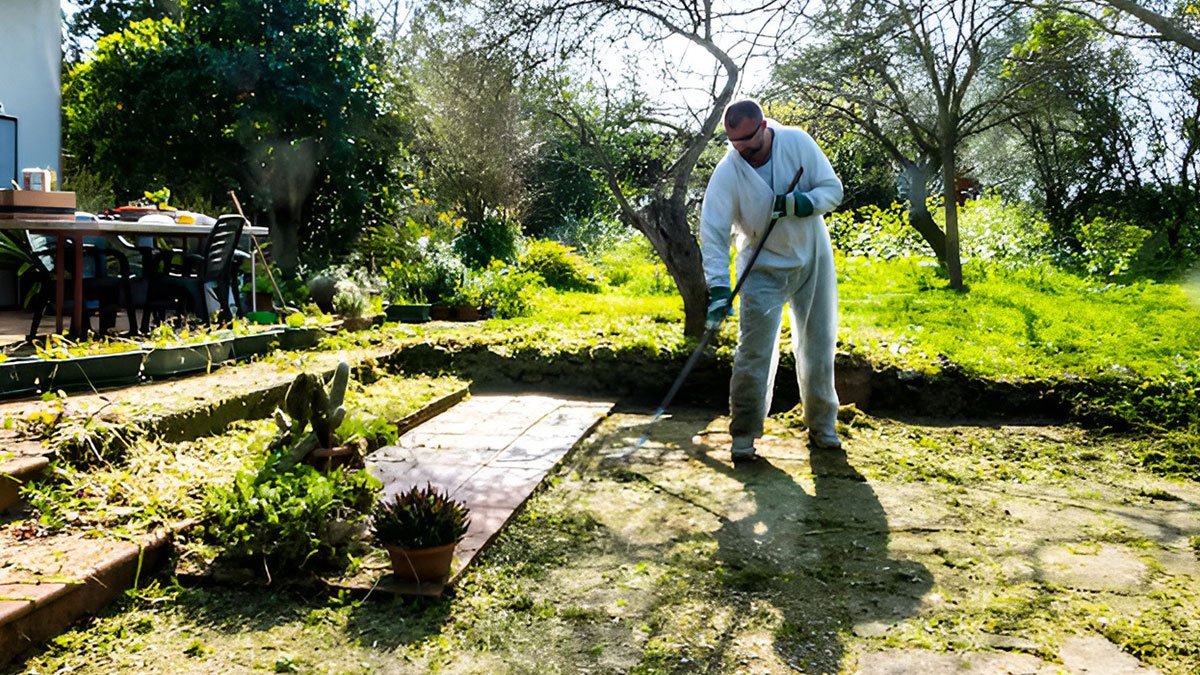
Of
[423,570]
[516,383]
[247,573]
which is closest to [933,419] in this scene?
[516,383]

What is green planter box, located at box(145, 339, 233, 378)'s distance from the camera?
4.75 metres

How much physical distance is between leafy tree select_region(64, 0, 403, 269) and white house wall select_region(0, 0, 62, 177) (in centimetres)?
57

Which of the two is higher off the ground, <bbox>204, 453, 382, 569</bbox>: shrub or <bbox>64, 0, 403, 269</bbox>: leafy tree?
<bbox>64, 0, 403, 269</bbox>: leafy tree

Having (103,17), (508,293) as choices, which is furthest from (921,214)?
(103,17)

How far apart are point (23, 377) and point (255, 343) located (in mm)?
1904

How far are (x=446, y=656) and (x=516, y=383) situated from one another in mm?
4389

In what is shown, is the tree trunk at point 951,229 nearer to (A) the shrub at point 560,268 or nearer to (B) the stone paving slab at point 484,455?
(A) the shrub at point 560,268

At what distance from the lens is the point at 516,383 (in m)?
6.84

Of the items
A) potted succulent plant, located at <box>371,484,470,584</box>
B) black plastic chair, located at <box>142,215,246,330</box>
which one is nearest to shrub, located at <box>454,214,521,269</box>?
black plastic chair, located at <box>142,215,246,330</box>

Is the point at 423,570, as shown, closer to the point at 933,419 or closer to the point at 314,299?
the point at 933,419

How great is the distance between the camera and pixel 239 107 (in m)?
10.6

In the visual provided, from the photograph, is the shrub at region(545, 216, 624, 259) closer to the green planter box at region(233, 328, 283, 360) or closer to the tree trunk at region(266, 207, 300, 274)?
the tree trunk at region(266, 207, 300, 274)

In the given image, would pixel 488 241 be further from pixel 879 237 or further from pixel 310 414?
pixel 310 414

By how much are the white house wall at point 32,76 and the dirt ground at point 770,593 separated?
8783 mm
